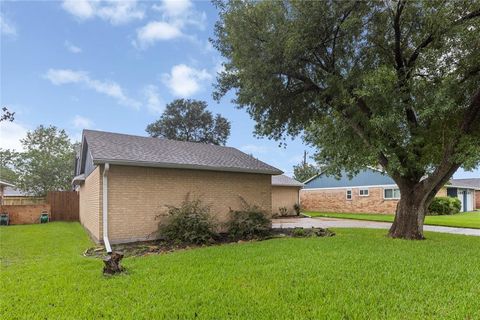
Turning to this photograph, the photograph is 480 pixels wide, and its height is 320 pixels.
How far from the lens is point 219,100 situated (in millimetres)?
12797

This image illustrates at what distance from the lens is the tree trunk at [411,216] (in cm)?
1023

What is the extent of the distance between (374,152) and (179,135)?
1181 inches

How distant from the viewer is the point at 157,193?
10.8 meters

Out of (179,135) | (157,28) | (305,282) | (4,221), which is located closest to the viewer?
(305,282)

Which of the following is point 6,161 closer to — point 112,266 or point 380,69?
point 112,266

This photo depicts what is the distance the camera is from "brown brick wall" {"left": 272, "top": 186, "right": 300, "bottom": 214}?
23.7 meters

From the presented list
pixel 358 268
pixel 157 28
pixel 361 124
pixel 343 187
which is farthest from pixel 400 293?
pixel 343 187

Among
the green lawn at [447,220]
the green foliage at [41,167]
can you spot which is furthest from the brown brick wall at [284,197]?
the green foliage at [41,167]

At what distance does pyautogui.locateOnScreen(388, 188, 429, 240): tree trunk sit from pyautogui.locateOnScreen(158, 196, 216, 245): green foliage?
6342 millimetres

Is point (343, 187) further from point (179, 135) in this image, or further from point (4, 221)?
point (4, 221)

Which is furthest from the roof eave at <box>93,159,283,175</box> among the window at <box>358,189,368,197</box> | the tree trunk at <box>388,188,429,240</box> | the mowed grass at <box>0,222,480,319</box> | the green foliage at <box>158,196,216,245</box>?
the window at <box>358,189,368,197</box>

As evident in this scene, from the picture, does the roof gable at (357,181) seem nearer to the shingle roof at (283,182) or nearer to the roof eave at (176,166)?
the shingle roof at (283,182)

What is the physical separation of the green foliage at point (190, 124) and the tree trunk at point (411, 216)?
29112 mm

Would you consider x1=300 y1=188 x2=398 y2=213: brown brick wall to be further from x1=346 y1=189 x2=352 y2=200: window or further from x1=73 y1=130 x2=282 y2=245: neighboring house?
x1=73 y1=130 x2=282 y2=245: neighboring house
